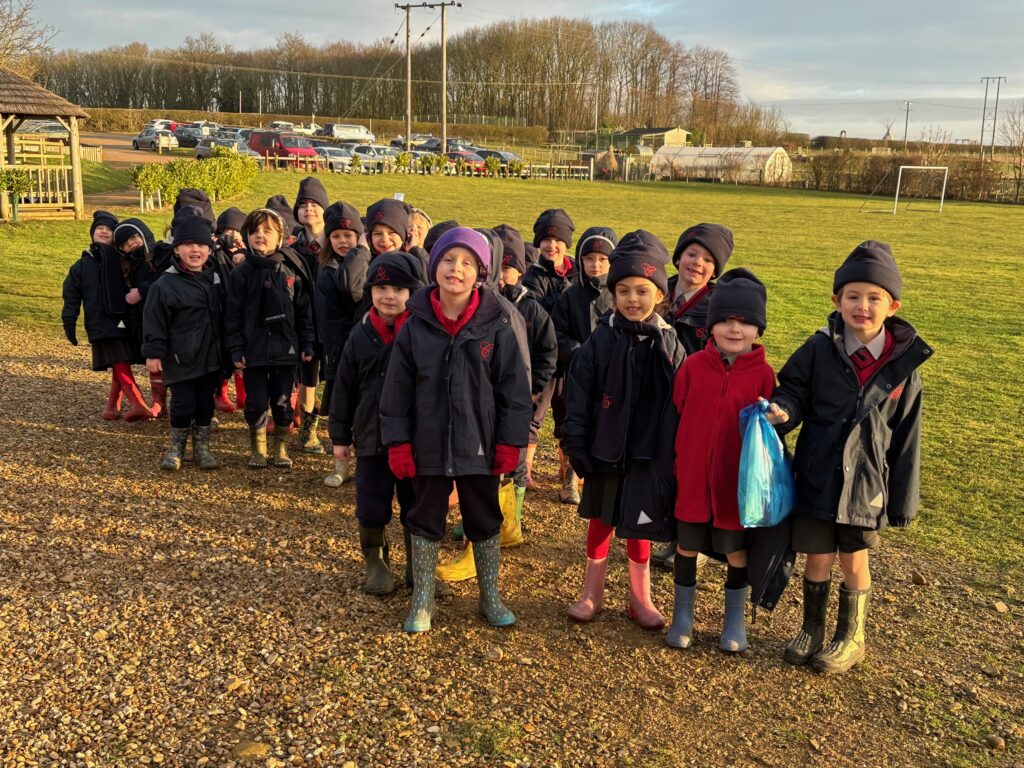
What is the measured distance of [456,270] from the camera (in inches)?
157

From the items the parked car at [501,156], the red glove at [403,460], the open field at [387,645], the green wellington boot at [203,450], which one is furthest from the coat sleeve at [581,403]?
the parked car at [501,156]

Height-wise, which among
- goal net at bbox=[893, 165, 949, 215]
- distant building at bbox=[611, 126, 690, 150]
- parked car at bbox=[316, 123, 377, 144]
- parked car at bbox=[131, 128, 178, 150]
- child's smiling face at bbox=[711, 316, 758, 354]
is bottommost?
child's smiling face at bbox=[711, 316, 758, 354]

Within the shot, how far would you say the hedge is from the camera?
200 feet

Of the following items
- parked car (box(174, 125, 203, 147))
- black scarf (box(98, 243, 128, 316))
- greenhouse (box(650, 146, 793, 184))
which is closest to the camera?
Result: black scarf (box(98, 243, 128, 316))

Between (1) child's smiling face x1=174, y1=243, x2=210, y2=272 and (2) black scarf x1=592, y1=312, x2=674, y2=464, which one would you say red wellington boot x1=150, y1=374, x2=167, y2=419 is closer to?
(1) child's smiling face x1=174, y1=243, x2=210, y2=272

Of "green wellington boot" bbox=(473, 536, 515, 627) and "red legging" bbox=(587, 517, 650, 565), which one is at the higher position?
"red legging" bbox=(587, 517, 650, 565)

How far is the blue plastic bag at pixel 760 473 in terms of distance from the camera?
366 centimetres

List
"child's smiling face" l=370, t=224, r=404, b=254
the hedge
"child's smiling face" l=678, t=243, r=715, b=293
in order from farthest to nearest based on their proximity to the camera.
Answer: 1. the hedge
2. "child's smiling face" l=370, t=224, r=404, b=254
3. "child's smiling face" l=678, t=243, r=715, b=293

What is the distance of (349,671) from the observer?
12.6 feet

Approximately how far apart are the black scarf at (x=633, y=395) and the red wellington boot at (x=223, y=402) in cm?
480

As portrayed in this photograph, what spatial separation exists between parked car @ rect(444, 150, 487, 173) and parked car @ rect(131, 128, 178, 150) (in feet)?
46.3

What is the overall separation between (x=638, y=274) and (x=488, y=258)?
2.27ft

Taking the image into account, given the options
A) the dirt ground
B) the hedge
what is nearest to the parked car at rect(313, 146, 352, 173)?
the hedge

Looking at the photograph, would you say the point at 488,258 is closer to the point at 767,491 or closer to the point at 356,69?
the point at 767,491
